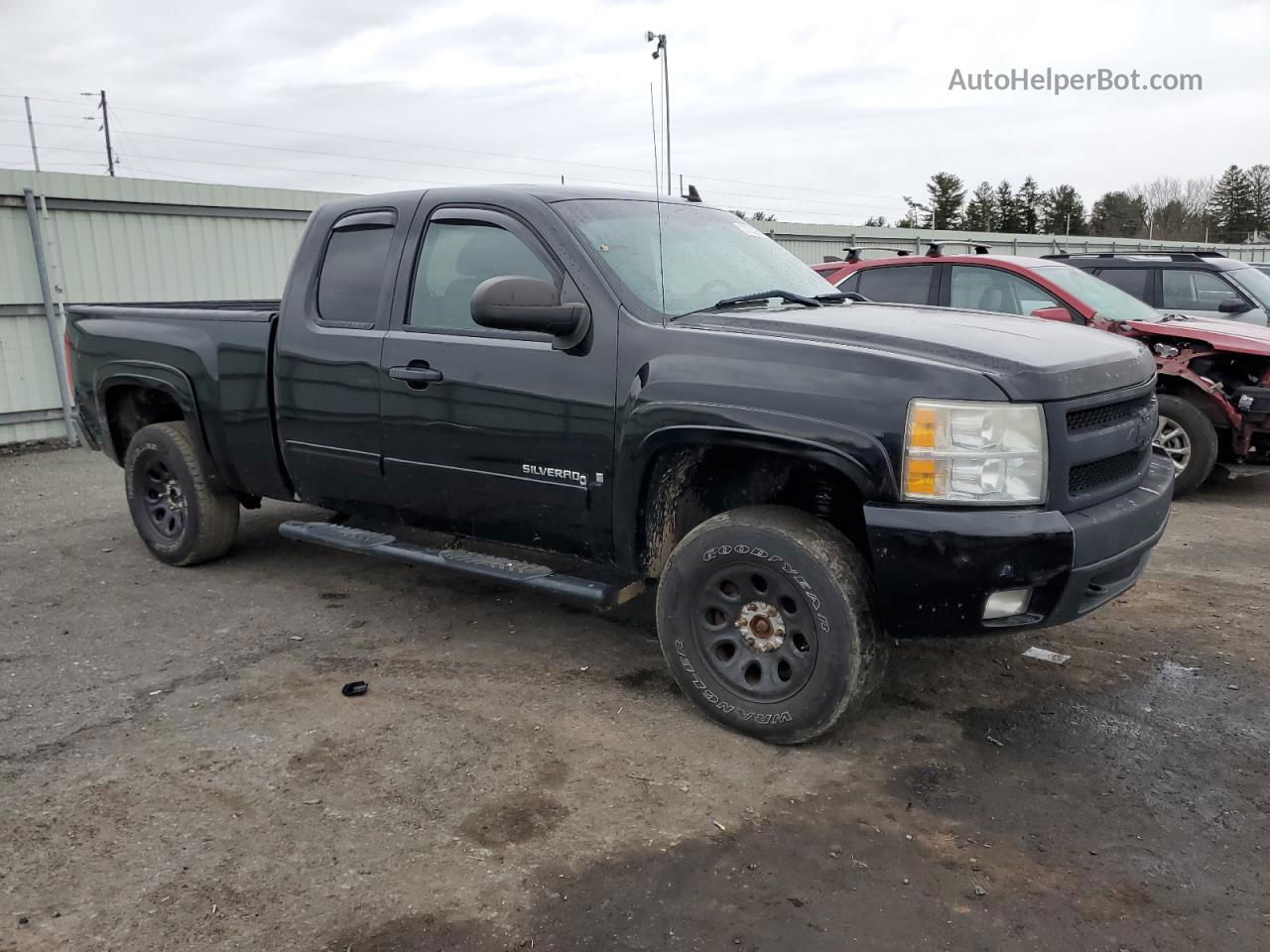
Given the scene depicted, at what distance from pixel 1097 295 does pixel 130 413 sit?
6.77m

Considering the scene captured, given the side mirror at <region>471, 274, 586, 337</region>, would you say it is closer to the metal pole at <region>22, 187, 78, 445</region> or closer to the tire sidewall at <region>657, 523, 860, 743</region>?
the tire sidewall at <region>657, 523, 860, 743</region>

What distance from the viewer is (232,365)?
5.06 m

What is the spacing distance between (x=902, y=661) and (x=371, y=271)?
9.48 feet

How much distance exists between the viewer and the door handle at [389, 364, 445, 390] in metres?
4.21

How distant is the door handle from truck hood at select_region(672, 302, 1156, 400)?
1.09 m

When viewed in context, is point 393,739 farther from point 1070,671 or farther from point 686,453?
point 1070,671

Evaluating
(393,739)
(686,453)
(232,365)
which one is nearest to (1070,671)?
(686,453)

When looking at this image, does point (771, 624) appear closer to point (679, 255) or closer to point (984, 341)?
point (984, 341)

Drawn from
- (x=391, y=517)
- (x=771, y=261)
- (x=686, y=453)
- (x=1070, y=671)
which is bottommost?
(x=1070, y=671)

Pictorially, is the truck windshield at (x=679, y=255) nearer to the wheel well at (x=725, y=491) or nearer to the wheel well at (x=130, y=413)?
the wheel well at (x=725, y=491)

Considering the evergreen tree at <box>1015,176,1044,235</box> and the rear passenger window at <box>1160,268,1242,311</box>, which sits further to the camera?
the evergreen tree at <box>1015,176,1044,235</box>

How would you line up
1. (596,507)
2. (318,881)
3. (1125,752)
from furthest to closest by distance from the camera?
(596,507)
(1125,752)
(318,881)

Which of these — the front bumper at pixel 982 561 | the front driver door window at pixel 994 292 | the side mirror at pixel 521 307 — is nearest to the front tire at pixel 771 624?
the front bumper at pixel 982 561

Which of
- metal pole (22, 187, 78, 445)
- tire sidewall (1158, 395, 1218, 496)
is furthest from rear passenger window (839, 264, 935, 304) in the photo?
metal pole (22, 187, 78, 445)
